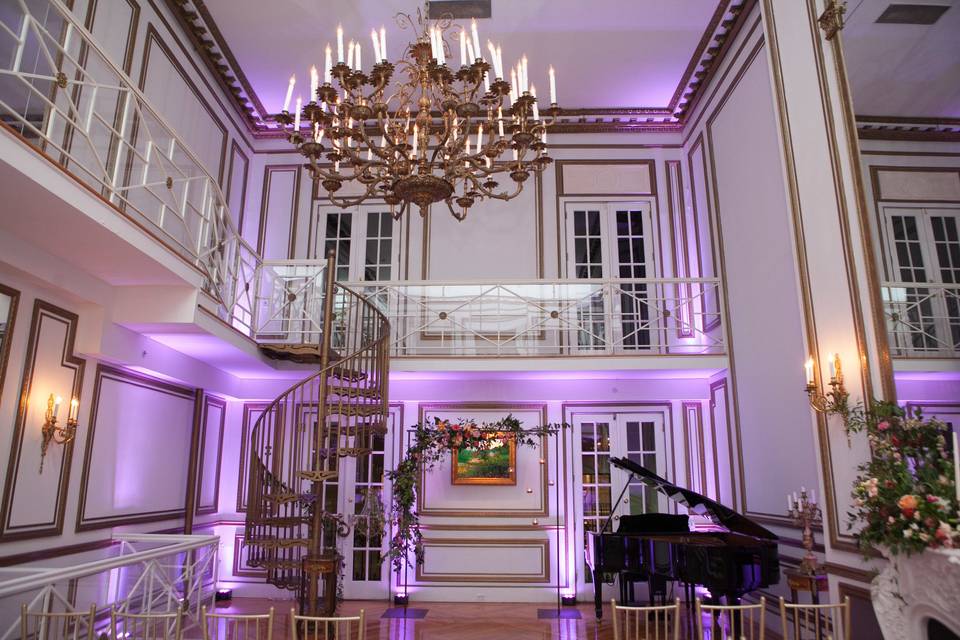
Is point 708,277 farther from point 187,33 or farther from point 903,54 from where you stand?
point 187,33

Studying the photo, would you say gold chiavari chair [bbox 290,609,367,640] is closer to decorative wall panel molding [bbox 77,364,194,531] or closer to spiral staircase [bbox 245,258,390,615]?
spiral staircase [bbox 245,258,390,615]

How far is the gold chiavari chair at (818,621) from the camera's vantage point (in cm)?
330

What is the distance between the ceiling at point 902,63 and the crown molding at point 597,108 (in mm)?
2771

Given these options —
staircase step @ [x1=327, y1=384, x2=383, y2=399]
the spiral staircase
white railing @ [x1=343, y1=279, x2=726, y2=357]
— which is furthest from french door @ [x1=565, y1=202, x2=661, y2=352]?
staircase step @ [x1=327, y1=384, x2=383, y2=399]

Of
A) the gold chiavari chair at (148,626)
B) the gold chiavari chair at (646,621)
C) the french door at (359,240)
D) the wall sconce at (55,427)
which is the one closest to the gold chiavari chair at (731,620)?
the gold chiavari chair at (646,621)

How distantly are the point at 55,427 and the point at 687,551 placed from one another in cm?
532

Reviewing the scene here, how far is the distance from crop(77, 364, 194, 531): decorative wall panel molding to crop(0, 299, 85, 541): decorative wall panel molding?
0.31 metres

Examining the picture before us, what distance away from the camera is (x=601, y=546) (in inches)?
268

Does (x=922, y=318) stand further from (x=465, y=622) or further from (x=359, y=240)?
(x=359, y=240)

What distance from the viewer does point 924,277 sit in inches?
160

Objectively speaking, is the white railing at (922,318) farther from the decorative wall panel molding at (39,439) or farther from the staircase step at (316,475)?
the decorative wall panel molding at (39,439)

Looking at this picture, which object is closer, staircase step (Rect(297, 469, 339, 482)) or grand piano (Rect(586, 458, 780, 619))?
grand piano (Rect(586, 458, 780, 619))

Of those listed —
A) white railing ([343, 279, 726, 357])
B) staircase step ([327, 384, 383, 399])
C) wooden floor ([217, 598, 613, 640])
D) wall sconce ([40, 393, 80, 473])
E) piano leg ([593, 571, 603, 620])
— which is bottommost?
wooden floor ([217, 598, 613, 640])

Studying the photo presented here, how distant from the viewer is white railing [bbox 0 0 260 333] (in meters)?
3.97
